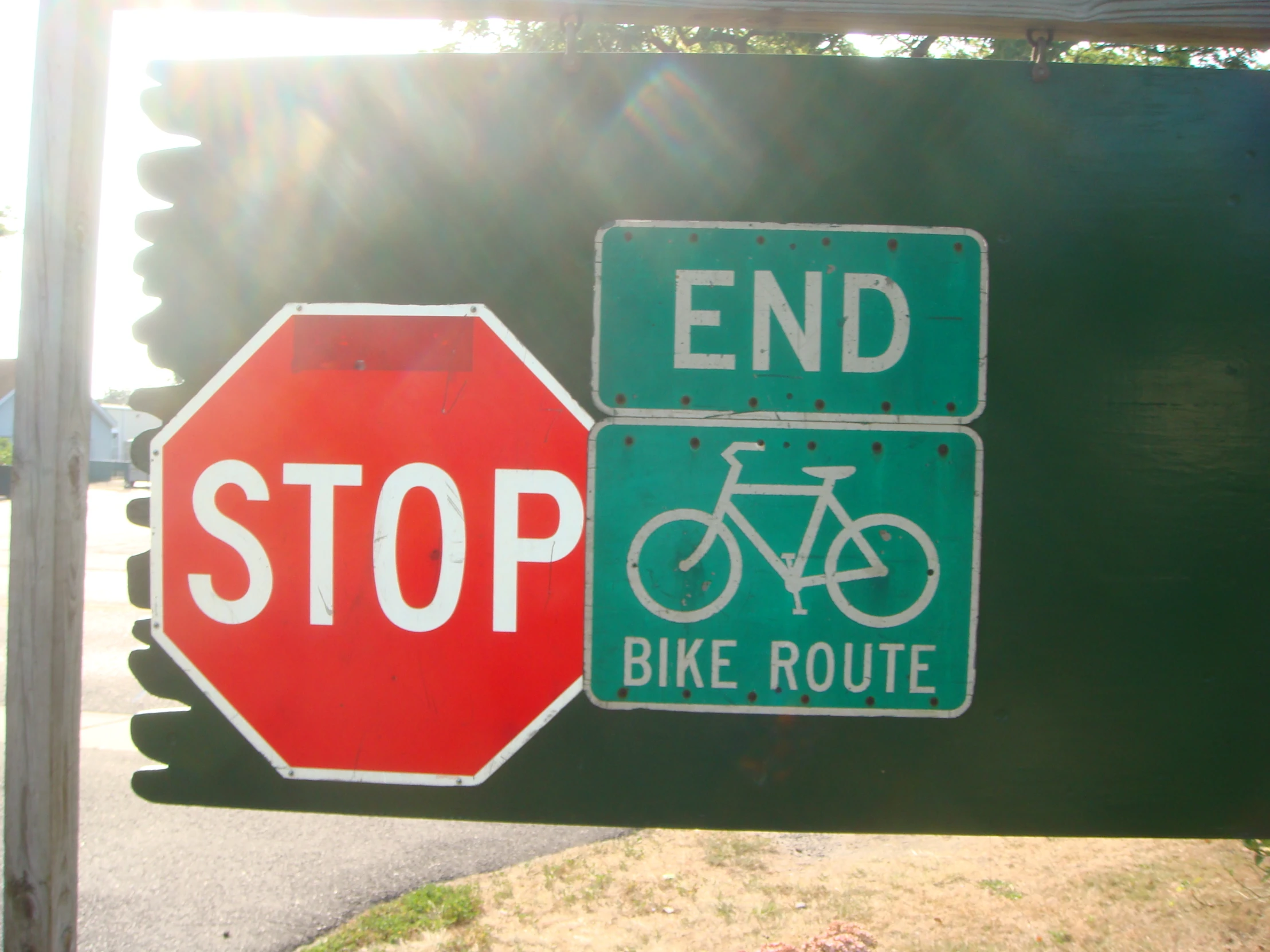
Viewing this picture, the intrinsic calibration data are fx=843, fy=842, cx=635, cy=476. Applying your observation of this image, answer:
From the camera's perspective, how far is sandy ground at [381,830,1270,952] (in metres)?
2.98

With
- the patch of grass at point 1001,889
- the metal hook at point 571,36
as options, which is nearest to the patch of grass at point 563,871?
the patch of grass at point 1001,889

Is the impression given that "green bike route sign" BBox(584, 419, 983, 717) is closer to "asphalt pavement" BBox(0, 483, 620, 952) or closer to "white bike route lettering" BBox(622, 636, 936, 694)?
"white bike route lettering" BBox(622, 636, 936, 694)

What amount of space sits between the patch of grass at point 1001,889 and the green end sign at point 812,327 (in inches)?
96.5

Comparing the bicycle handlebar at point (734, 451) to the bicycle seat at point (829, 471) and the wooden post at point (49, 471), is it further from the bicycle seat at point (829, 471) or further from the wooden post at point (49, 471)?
the wooden post at point (49, 471)

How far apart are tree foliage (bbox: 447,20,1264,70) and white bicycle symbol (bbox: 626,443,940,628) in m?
3.10

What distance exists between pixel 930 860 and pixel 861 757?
231 centimetres

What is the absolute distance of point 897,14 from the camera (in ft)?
5.57

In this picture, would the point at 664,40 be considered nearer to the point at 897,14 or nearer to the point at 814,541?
the point at 897,14

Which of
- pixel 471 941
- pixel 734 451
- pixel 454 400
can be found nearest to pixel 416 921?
pixel 471 941

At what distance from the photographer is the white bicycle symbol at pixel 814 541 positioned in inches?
68.2

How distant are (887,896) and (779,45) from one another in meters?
4.73

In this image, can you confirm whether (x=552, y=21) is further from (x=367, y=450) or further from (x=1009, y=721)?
(x=1009, y=721)

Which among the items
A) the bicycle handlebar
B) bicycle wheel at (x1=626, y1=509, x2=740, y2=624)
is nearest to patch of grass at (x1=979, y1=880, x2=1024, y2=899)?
bicycle wheel at (x1=626, y1=509, x2=740, y2=624)

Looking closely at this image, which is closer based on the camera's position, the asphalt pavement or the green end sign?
the green end sign
